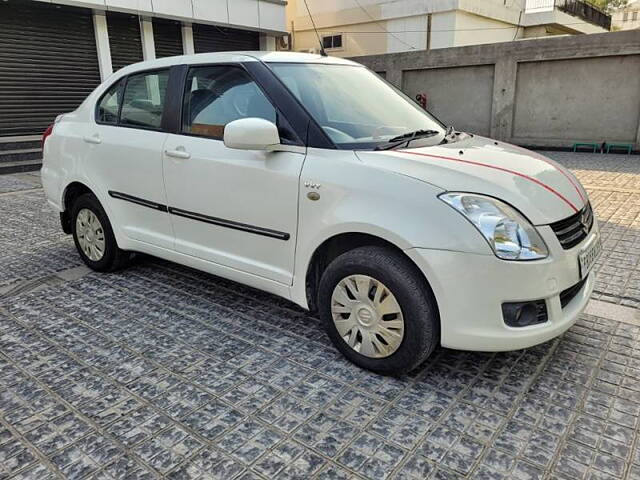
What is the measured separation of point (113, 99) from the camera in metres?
4.05

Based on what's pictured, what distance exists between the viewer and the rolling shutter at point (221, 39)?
1514 cm

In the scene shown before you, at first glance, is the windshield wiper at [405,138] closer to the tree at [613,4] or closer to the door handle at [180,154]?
the door handle at [180,154]

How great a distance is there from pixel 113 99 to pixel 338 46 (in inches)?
786

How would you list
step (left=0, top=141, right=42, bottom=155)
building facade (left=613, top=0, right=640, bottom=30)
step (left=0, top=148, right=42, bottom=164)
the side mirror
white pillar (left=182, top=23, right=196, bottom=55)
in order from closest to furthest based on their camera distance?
the side mirror < step (left=0, top=148, right=42, bottom=164) < step (left=0, top=141, right=42, bottom=155) < white pillar (left=182, top=23, right=196, bottom=55) < building facade (left=613, top=0, right=640, bottom=30)

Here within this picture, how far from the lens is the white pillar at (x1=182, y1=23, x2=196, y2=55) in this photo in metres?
14.6

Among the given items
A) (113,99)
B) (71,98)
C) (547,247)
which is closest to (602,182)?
(547,247)

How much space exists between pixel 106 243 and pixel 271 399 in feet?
7.68

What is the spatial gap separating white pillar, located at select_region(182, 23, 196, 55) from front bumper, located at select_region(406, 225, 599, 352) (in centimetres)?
1420

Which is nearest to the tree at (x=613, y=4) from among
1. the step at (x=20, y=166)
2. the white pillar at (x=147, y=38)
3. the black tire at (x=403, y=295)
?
the white pillar at (x=147, y=38)

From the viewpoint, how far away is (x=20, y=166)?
34.6 ft

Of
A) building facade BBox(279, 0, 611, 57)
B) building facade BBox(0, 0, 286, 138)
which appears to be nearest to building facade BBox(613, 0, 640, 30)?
building facade BBox(279, 0, 611, 57)

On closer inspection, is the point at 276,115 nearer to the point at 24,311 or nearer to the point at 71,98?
the point at 24,311

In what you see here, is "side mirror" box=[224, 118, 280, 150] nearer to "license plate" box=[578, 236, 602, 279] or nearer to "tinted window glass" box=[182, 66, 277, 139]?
"tinted window glass" box=[182, 66, 277, 139]

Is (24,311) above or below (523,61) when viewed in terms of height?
below
